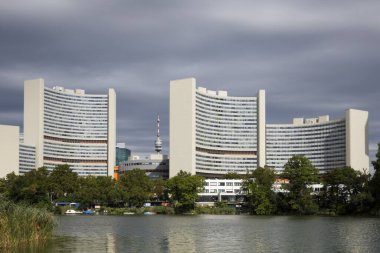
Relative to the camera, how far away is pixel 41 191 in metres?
146

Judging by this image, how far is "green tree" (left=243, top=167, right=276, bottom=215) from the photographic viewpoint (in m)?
Result: 147

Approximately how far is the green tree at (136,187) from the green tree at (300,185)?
51796 mm

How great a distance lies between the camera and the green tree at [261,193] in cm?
14738

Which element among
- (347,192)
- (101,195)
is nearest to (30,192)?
(101,195)

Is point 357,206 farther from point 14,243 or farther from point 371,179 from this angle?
point 14,243

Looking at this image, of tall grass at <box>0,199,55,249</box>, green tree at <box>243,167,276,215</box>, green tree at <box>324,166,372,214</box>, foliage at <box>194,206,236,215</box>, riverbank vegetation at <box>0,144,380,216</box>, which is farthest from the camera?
foliage at <box>194,206,236,215</box>

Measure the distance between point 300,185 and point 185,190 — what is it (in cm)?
3729

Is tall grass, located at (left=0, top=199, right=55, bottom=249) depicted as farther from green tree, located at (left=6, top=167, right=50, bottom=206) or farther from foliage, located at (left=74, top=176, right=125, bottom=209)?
foliage, located at (left=74, top=176, right=125, bottom=209)

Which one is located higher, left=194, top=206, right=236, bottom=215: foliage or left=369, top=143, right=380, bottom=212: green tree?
left=369, top=143, right=380, bottom=212: green tree

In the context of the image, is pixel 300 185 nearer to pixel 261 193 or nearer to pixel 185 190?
pixel 261 193

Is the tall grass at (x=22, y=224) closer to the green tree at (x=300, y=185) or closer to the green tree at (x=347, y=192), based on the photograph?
the green tree at (x=347, y=192)

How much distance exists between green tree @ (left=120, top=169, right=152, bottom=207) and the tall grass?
12602cm

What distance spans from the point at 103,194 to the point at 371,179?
80373 millimetres

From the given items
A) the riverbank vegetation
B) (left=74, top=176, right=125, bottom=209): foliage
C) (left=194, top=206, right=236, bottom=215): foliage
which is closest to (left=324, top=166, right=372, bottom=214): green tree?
the riverbank vegetation
